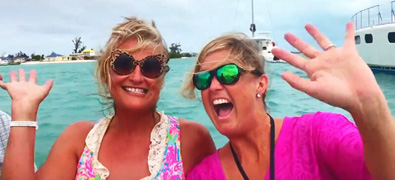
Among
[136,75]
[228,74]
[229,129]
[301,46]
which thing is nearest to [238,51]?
[228,74]

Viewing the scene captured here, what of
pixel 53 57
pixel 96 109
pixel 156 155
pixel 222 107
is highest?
pixel 53 57

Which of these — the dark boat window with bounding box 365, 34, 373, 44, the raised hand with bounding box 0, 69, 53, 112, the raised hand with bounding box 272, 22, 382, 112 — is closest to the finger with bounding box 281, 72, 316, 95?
the raised hand with bounding box 272, 22, 382, 112

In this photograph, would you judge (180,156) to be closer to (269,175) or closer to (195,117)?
(269,175)

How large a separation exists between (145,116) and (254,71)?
969 mm

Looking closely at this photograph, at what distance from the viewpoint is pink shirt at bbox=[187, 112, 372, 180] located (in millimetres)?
1740

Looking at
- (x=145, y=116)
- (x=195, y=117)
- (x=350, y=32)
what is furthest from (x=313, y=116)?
(x=195, y=117)

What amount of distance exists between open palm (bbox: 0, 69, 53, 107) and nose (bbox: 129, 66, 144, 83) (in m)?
0.59

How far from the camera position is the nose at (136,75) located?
8.11 feet

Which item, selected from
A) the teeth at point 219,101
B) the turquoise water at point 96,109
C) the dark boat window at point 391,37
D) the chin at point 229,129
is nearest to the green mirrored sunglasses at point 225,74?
the teeth at point 219,101

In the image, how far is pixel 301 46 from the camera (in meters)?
1.66

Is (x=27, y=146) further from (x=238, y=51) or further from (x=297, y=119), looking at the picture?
(x=297, y=119)

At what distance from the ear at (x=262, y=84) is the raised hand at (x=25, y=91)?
1.45m

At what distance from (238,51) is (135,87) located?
0.77 metres

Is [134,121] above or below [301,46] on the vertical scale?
below
